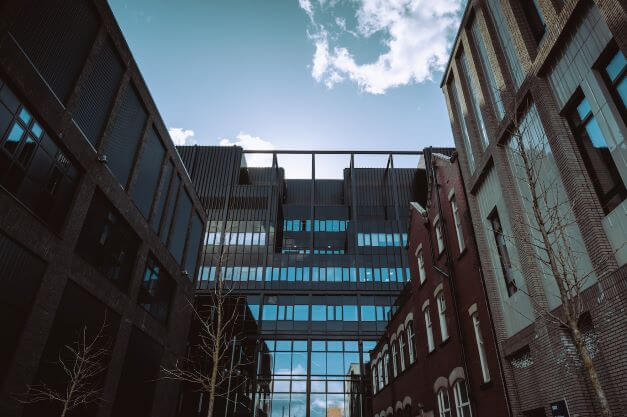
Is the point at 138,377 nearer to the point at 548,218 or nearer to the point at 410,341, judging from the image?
the point at 410,341

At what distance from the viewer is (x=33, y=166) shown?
13727 mm

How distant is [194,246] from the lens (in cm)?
3186

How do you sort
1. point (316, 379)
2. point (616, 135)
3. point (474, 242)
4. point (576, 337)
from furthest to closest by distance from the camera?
point (316, 379) → point (474, 242) → point (616, 135) → point (576, 337)

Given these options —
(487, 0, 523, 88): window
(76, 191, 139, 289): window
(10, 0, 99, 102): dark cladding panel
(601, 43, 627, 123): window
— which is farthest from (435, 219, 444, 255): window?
(10, 0, 99, 102): dark cladding panel

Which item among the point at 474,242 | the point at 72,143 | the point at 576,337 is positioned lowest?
the point at 576,337

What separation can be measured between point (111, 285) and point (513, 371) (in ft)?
57.4

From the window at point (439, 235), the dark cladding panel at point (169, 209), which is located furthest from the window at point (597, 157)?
the dark cladding panel at point (169, 209)

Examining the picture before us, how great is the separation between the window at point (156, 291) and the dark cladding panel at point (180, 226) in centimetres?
206

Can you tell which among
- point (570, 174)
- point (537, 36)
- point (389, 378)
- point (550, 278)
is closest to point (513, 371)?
point (550, 278)

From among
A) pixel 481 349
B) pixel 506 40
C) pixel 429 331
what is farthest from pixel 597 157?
pixel 429 331

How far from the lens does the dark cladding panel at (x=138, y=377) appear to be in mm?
20078

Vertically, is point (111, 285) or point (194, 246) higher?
point (194, 246)

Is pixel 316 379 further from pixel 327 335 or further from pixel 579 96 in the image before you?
pixel 579 96

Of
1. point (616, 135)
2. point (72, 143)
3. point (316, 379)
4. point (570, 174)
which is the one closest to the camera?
point (616, 135)
